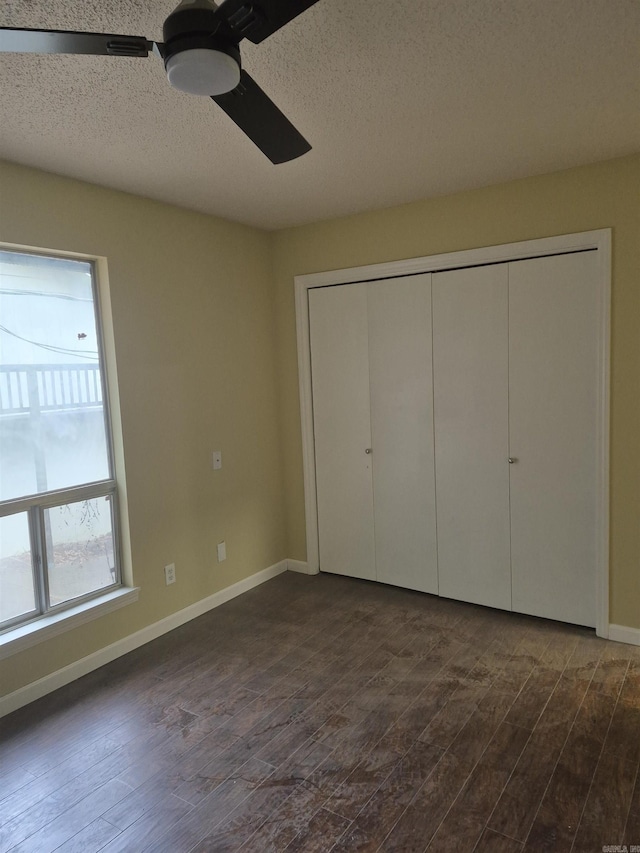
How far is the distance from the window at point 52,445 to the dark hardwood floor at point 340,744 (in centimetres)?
53

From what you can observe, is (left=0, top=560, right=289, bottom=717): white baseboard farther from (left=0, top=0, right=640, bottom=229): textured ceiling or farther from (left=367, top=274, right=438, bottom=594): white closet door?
(left=0, top=0, right=640, bottom=229): textured ceiling

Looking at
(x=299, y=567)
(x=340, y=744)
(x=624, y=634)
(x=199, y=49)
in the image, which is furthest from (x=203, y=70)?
(x=299, y=567)

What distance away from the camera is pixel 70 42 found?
120cm

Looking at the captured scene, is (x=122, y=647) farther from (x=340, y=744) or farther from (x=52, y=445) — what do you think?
(x=340, y=744)

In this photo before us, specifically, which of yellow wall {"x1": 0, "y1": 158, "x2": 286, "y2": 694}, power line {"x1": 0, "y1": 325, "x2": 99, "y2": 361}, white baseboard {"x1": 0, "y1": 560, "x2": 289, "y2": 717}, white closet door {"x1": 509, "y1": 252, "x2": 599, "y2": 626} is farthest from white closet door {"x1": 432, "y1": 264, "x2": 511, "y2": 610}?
power line {"x1": 0, "y1": 325, "x2": 99, "y2": 361}

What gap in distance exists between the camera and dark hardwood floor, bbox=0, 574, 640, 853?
74.3 inches

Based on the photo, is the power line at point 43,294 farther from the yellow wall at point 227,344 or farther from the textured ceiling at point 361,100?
the textured ceiling at point 361,100

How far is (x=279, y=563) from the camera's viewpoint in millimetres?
4297

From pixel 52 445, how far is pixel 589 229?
2.97 meters

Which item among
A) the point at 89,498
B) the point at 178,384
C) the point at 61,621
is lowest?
the point at 61,621

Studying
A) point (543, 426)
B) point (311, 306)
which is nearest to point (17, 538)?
point (311, 306)

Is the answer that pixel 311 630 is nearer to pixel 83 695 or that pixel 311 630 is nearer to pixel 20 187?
pixel 83 695

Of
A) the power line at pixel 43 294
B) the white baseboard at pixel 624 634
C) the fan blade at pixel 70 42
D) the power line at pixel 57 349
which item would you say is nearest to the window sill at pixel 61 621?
the power line at pixel 57 349

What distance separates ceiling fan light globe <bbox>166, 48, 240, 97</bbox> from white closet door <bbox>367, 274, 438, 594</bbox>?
2416 millimetres
